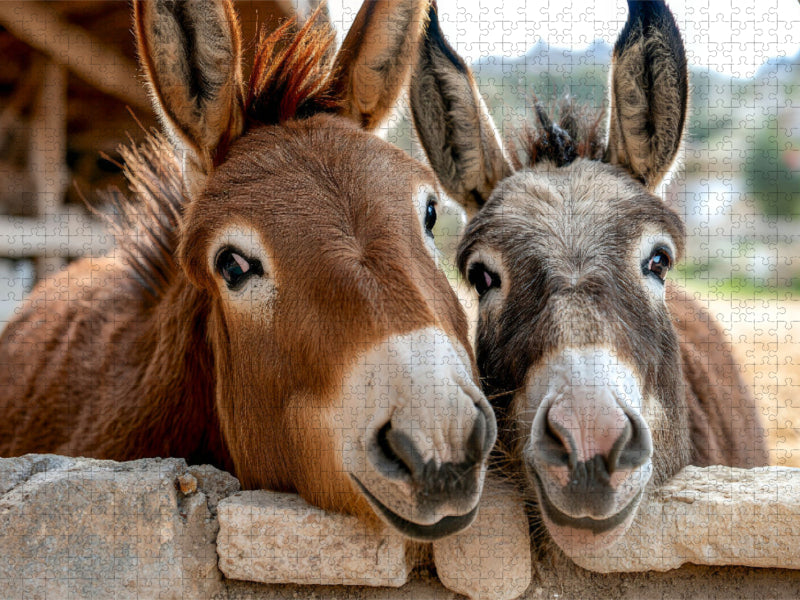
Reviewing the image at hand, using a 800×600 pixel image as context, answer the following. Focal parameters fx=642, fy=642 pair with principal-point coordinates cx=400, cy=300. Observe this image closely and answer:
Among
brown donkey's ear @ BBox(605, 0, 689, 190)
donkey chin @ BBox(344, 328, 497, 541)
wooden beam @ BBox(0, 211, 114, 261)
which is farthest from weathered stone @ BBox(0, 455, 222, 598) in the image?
wooden beam @ BBox(0, 211, 114, 261)

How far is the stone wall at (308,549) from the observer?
218cm

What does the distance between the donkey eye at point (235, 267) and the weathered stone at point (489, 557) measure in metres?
1.17

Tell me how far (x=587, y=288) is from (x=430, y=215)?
0.71 meters

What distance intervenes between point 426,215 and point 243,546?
4.74ft

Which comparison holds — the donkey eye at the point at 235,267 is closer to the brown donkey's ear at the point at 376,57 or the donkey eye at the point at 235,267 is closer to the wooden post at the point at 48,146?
the brown donkey's ear at the point at 376,57

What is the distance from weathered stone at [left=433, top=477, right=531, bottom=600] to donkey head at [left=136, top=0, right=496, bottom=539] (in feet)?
0.93

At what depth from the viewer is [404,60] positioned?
10.3 ft

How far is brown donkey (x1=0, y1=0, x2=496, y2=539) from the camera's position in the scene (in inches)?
75.8

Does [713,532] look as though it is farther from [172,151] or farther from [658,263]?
[172,151]

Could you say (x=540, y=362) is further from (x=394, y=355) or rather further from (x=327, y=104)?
(x=327, y=104)

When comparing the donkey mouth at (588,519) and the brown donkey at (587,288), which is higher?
the brown donkey at (587,288)

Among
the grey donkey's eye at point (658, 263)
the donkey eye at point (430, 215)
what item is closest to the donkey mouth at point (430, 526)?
the donkey eye at point (430, 215)

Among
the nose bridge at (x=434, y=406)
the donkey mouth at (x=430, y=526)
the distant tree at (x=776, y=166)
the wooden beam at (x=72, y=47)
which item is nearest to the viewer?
the nose bridge at (x=434, y=406)

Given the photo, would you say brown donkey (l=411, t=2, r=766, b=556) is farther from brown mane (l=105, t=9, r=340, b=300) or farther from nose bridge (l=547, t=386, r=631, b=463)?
brown mane (l=105, t=9, r=340, b=300)
